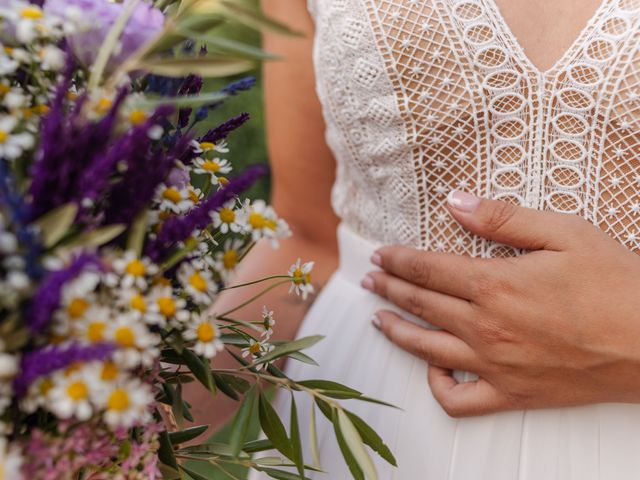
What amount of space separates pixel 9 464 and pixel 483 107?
0.67 m

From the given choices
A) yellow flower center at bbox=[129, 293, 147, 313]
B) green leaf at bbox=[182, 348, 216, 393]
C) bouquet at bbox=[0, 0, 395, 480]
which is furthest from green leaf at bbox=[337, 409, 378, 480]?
yellow flower center at bbox=[129, 293, 147, 313]

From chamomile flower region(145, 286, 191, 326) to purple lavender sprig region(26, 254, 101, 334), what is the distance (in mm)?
60

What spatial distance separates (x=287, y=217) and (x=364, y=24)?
53cm

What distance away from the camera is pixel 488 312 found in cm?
77

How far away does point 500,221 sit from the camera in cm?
78

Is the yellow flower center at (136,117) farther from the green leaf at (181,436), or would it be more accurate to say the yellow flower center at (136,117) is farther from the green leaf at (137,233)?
the green leaf at (181,436)

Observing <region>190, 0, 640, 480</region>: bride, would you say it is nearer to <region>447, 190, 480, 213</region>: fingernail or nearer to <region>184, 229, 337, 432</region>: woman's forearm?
<region>447, 190, 480, 213</region>: fingernail

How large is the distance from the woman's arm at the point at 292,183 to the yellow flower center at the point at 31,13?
0.67 metres

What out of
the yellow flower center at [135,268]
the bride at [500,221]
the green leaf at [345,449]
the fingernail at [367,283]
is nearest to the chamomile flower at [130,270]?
the yellow flower center at [135,268]

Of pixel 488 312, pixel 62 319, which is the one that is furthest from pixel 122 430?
pixel 488 312

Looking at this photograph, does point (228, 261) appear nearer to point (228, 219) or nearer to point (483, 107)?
point (228, 219)

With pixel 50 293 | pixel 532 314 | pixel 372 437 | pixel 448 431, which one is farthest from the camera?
pixel 448 431

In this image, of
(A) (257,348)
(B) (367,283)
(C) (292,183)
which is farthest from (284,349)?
(C) (292,183)

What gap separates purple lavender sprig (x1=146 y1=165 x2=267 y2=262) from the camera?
16.1 inches
